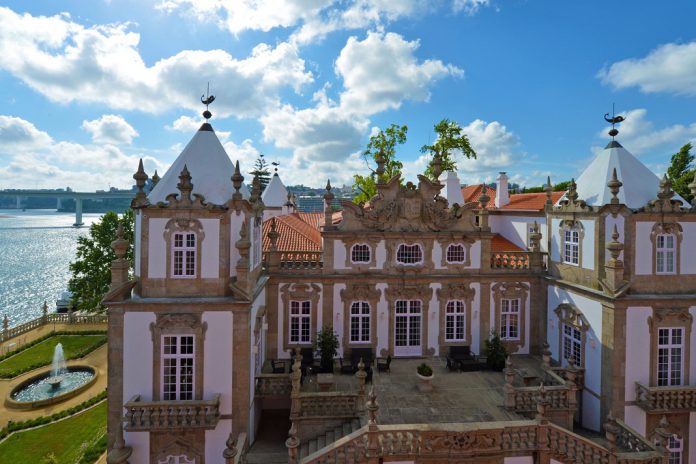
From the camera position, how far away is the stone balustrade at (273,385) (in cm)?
1502

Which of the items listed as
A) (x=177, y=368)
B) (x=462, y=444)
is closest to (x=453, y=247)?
(x=462, y=444)

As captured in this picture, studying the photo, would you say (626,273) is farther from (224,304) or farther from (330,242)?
(224,304)

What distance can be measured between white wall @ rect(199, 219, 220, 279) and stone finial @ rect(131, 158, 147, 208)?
2139 millimetres

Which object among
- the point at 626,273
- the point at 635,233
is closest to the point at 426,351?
the point at 626,273

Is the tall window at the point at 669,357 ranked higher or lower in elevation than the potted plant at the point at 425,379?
higher

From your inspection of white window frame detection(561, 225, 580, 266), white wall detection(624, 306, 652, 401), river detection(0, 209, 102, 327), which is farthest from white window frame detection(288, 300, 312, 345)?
river detection(0, 209, 102, 327)

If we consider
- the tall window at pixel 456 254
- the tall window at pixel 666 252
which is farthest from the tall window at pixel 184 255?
the tall window at pixel 666 252

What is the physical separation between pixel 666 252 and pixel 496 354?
8.13m

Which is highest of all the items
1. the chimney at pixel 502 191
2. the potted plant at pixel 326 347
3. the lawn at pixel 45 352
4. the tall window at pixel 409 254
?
the chimney at pixel 502 191

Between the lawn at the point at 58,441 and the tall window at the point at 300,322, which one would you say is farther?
the tall window at the point at 300,322

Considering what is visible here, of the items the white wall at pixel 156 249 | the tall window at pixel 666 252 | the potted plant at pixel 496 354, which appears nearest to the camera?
the white wall at pixel 156 249

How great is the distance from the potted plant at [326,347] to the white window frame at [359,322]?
1.18 metres

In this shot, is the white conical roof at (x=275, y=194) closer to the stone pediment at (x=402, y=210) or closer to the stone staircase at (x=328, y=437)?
the stone pediment at (x=402, y=210)

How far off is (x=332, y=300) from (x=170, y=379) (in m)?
7.78
